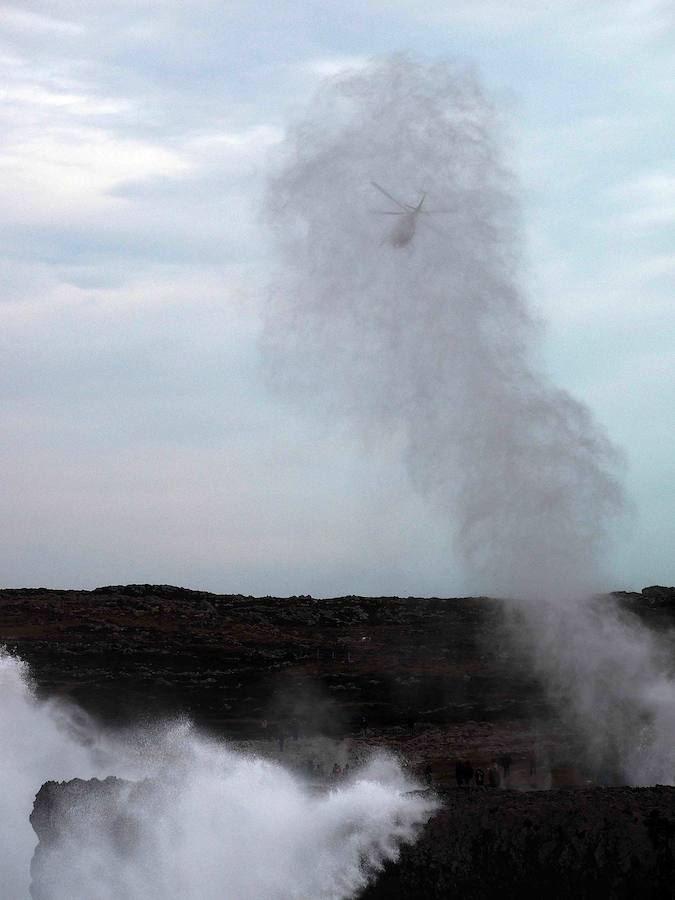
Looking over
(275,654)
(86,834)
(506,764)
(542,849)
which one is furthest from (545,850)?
(275,654)

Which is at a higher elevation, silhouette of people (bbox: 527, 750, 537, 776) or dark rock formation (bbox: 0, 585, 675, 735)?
dark rock formation (bbox: 0, 585, 675, 735)

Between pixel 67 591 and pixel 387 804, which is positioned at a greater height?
pixel 67 591

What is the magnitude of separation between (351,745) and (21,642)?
4156cm

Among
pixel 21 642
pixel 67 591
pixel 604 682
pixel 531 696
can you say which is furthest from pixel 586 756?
pixel 67 591

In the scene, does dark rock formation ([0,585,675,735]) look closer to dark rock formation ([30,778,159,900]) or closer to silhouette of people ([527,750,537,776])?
silhouette of people ([527,750,537,776])

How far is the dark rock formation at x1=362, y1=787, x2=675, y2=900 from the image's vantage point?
3116cm

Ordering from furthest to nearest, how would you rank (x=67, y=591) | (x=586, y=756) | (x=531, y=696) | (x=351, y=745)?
(x=67, y=591) → (x=531, y=696) → (x=351, y=745) → (x=586, y=756)

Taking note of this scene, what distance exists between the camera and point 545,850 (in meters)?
31.9

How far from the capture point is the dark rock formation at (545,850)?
31156 millimetres

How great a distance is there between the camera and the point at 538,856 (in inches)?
1256

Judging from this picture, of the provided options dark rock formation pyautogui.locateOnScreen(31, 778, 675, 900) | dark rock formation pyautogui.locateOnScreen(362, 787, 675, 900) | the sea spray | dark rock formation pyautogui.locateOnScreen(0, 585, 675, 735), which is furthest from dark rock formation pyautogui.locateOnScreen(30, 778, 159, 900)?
dark rock formation pyautogui.locateOnScreen(0, 585, 675, 735)

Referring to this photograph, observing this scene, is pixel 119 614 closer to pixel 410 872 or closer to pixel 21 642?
pixel 21 642

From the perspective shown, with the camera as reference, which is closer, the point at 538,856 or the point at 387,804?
the point at 538,856

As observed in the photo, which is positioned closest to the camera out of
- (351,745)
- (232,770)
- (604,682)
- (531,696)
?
(232,770)
